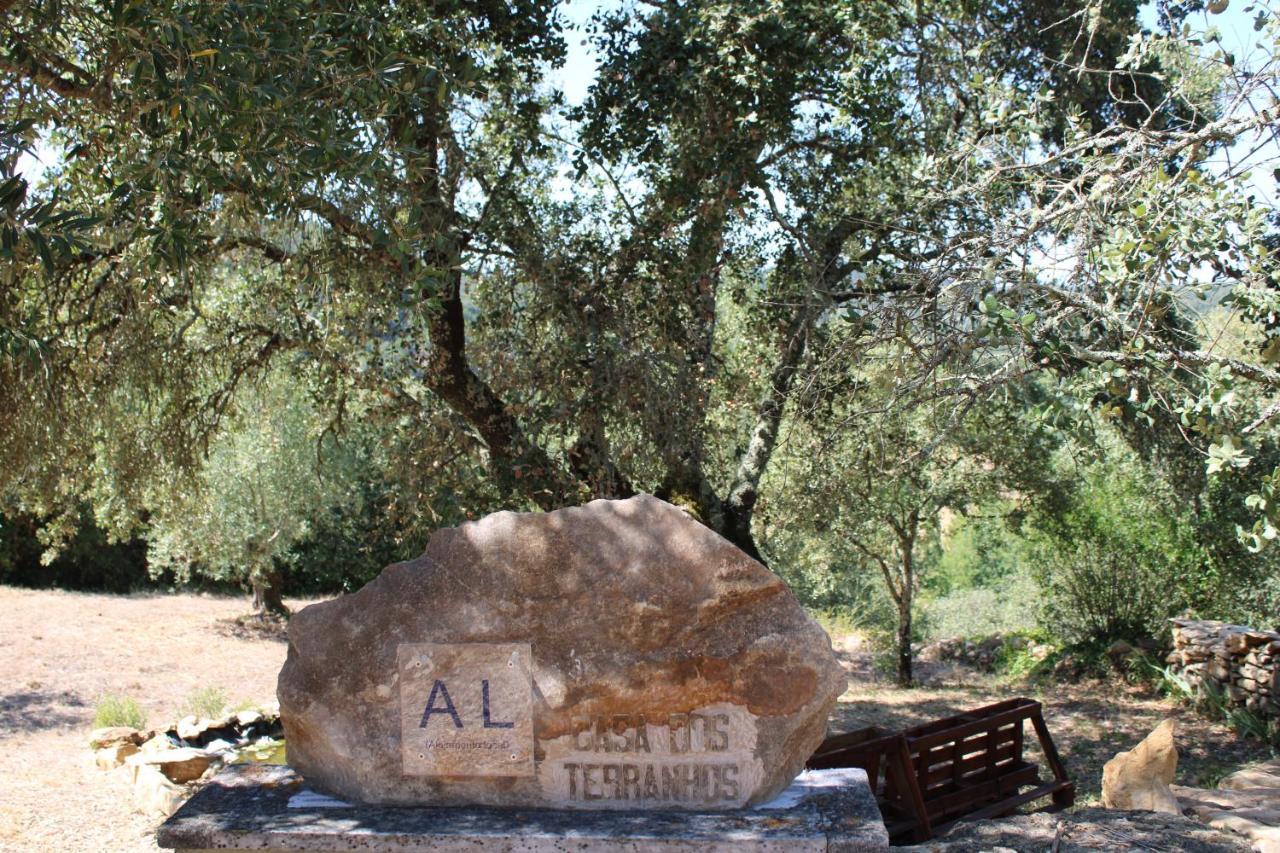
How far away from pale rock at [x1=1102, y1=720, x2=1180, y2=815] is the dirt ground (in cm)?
220

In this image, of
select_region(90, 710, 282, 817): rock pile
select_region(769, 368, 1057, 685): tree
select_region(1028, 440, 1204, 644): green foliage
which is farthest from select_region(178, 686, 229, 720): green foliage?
select_region(1028, 440, 1204, 644): green foliage

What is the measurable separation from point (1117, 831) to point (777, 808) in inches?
A: 95.2

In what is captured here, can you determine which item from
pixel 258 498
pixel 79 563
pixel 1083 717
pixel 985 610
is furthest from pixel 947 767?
pixel 79 563

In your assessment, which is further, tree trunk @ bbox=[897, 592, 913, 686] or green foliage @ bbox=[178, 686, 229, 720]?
tree trunk @ bbox=[897, 592, 913, 686]

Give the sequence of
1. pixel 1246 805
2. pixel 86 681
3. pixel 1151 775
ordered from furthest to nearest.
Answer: pixel 86 681 → pixel 1246 805 → pixel 1151 775

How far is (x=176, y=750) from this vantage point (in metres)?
9.03

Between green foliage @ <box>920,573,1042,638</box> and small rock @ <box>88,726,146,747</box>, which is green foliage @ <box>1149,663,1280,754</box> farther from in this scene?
small rock @ <box>88,726,146,747</box>

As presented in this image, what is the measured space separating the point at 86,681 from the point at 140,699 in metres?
1.10

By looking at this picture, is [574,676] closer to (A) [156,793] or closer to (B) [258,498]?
(A) [156,793]

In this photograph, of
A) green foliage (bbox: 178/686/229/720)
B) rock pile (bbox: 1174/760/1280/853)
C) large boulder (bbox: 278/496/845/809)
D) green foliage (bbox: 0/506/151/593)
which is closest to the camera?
large boulder (bbox: 278/496/845/809)

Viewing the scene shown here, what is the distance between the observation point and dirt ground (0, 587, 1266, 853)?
8.12m

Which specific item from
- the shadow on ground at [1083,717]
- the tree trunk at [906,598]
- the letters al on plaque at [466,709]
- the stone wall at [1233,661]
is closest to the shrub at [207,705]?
the shadow on ground at [1083,717]

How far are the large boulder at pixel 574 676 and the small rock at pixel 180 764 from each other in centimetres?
445

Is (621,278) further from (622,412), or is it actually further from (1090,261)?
(1090,261)
